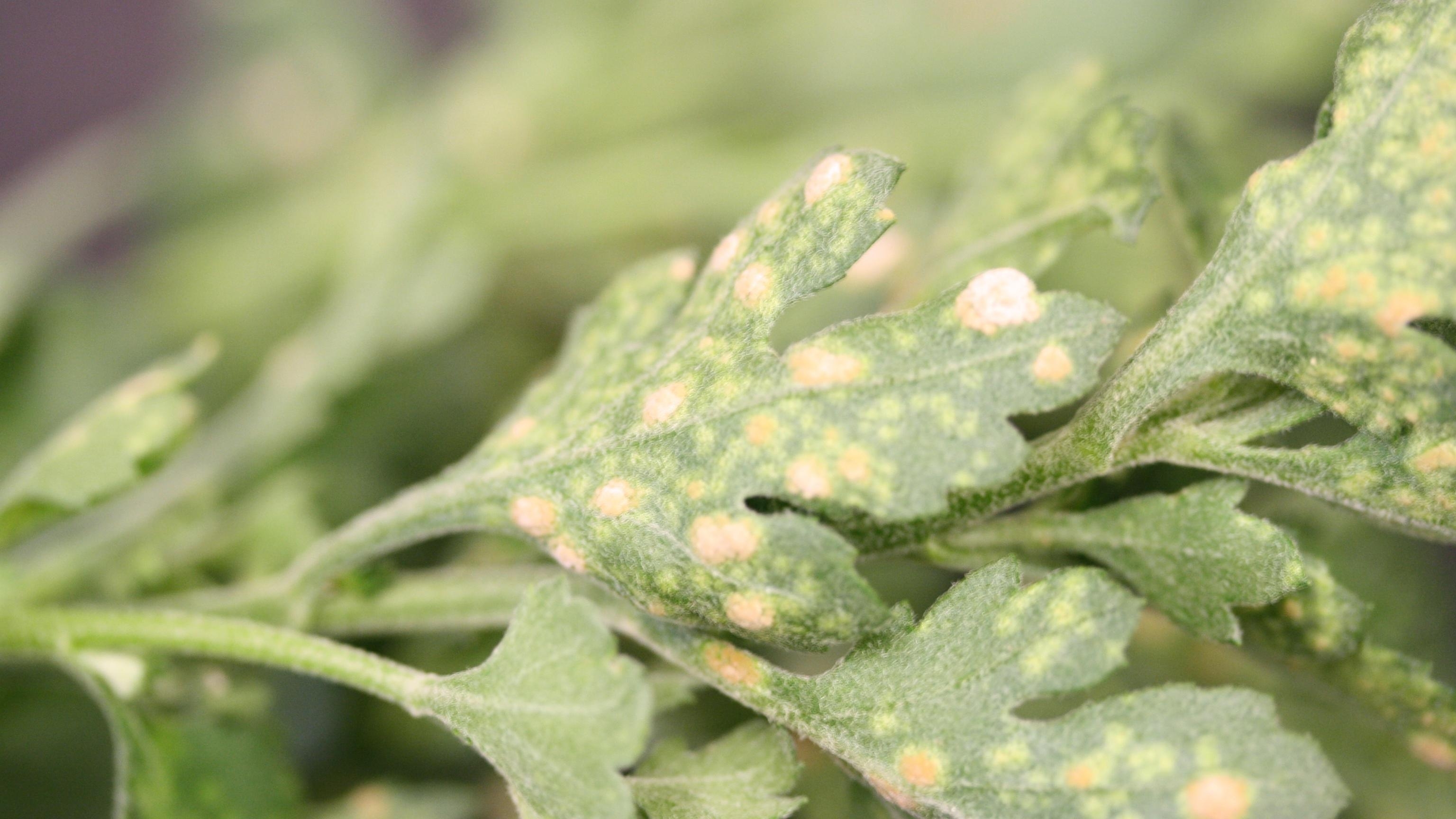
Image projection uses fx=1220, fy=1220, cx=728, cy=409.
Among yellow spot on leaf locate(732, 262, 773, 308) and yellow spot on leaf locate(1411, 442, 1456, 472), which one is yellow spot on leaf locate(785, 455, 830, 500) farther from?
yellow spot on leaf locate(1411, 442, 1456, 472)

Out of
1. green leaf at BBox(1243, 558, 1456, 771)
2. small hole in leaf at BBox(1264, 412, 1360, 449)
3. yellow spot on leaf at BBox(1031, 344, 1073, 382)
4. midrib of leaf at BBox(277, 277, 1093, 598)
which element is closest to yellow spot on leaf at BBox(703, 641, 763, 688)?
midrib of leaf at BBox(277, 277, 1093, 598)

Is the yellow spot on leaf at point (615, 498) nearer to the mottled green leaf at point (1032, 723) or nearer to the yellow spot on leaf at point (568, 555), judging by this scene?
the yellow spot on leaf at point (568, 555)

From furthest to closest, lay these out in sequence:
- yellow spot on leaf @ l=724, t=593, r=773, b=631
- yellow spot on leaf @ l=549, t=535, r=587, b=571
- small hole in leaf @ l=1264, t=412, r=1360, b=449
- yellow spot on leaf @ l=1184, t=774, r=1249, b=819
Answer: small hole in leaf @ l=1264, t=412, r=1360, b=449 < yellow spot on leaf @ l=549, t=535, r=587, b=571 < yellow spot on leaf @ l=724, t=593, r=773, b=631 < yellow spot on leaf @ l=1184, t=774, r=1249, b=819

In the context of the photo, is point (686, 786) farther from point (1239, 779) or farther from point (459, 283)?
point (459, 283)

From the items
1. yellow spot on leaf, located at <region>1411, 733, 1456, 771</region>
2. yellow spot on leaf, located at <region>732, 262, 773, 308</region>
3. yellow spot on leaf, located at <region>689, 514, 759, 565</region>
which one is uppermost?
yellow spot on leaf, located at <region>732, 262, 773, 308</region>

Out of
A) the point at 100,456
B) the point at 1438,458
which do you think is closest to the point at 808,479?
the point at 1438,458

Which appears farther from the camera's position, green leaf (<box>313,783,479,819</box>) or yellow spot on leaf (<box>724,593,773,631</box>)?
green leaf (<box>313,783,479,819</box>)

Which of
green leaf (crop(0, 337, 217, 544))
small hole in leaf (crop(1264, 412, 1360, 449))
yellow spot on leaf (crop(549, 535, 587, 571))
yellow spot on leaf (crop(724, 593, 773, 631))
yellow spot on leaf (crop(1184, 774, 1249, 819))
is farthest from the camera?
small hole in leaf (crop(1264, 412, 1360, 449))
